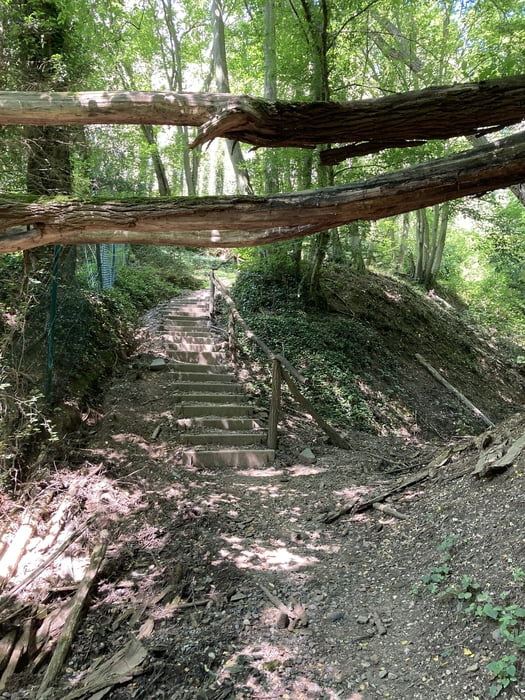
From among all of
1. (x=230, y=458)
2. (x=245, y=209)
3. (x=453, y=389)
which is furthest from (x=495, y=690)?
(x=453, y=389)

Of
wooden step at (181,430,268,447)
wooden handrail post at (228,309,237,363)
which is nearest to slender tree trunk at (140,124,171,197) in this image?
wooden handrail post at (228,309,237,363)

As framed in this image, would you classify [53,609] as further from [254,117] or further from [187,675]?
[254,117]

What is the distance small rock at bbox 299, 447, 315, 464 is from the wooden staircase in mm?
428

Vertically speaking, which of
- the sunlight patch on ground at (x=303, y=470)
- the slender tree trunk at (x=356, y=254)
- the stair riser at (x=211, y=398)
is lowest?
the sunlight patch on ground at (x=303, y=470)

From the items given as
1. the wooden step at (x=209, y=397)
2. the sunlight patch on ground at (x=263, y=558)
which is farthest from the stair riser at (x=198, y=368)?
the sunlight patch on ground at (x=263, y=558)

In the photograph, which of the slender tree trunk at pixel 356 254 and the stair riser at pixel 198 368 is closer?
the stair riser at pixel 198 368

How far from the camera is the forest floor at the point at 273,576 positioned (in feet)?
8.15

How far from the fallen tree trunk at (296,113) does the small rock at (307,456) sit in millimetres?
3973

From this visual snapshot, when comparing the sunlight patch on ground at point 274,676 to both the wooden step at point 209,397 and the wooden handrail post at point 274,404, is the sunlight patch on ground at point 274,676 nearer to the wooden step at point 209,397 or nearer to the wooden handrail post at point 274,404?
the wooden handrail post at point 274,404

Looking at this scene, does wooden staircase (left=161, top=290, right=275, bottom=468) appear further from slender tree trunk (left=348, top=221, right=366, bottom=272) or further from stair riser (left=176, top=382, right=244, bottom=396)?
slender tree trunk (left=348, top=221, right=366, bottom=272)

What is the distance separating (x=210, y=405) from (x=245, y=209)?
414 centimetres

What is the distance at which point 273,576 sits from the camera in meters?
3.52

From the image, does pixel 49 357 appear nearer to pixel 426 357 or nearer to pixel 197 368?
pixel 197 368

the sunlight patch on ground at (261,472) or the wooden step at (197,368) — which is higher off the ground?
the wooden step at (197,368)
